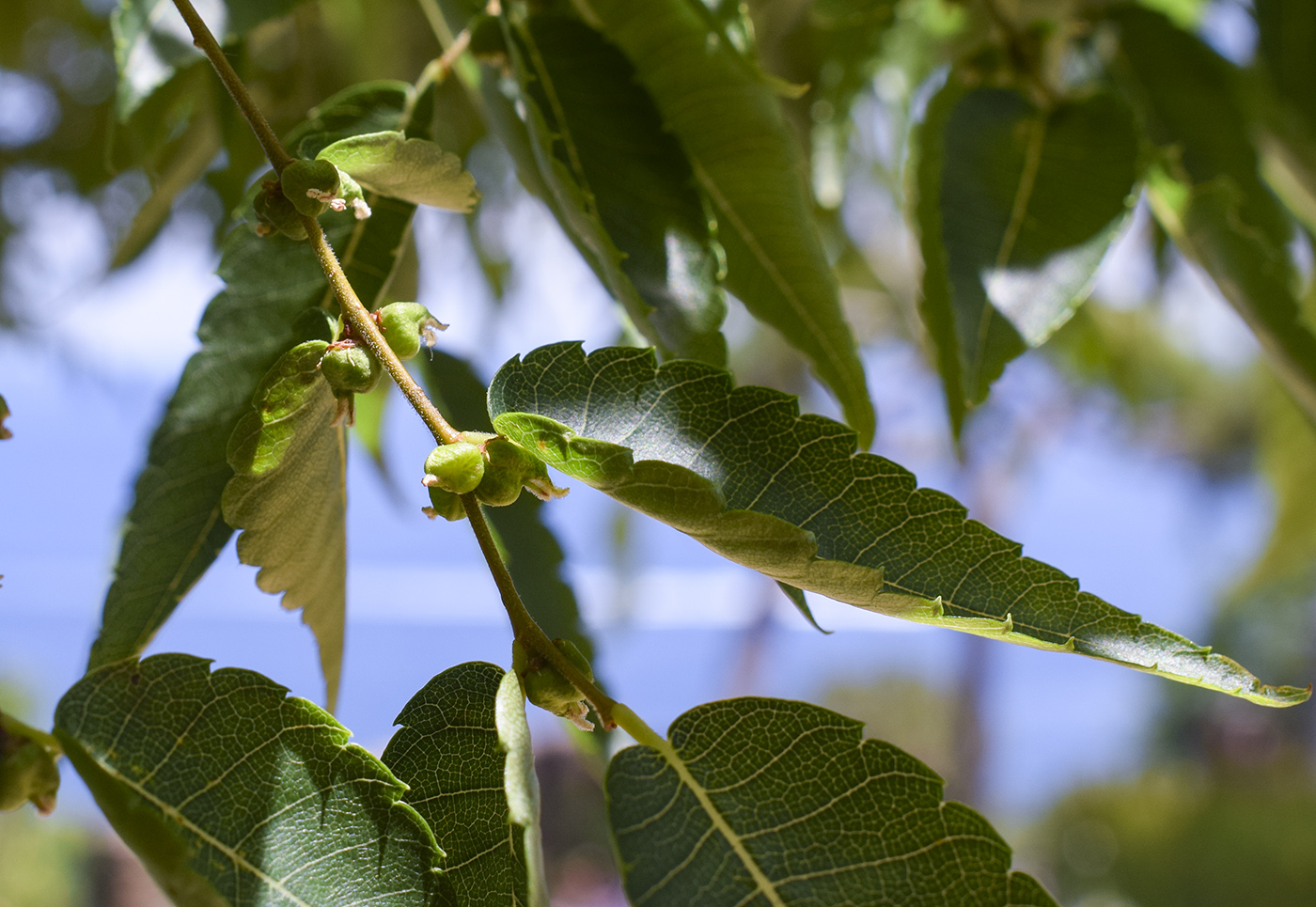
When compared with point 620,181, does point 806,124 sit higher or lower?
higher

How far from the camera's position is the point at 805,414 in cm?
24

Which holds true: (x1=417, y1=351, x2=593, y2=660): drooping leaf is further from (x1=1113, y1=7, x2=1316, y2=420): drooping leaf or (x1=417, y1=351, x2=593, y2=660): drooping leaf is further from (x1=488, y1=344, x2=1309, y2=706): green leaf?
(x1=1113, y1=7, x2=1316, y2=420): drooping leaf

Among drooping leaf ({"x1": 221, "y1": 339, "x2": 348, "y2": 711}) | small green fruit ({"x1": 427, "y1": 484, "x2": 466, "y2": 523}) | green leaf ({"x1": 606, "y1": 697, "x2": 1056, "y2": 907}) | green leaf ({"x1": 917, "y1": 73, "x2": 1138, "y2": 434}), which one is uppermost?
green leaf ({"x1": 917, "y1": 73, "x2": 1138, "y2": 434})

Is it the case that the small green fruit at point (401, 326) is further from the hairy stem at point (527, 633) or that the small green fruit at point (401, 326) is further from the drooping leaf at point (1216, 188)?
the drooping leaf at point (1216, 188)

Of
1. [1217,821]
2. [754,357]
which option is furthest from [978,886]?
[1217,821]

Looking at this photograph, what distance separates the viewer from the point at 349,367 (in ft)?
0.77

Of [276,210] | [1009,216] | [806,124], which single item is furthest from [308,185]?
[806,124]

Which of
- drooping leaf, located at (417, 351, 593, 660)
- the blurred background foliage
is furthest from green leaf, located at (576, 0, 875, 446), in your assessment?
drooping leaf, located at (417, 351, 593, 660)

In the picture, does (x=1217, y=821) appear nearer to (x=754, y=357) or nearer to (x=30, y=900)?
(x=754, y=357)

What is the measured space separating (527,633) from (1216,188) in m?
0.45

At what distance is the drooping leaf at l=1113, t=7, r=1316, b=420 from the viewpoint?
1.54 ft

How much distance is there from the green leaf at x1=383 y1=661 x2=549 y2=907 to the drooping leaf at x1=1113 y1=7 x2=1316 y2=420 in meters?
0.42

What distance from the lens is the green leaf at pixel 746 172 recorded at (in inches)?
15.8

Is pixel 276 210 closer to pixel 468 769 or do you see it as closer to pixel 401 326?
pixel 401 326
